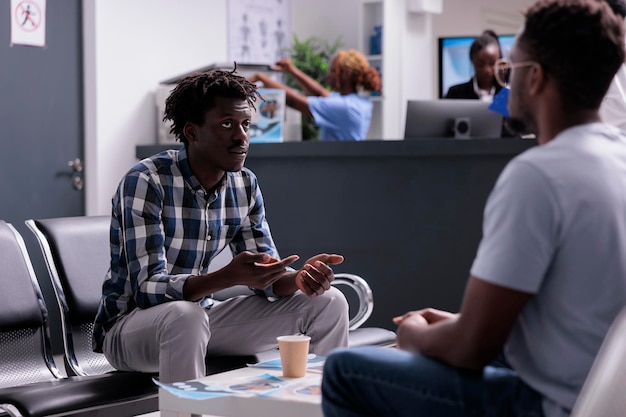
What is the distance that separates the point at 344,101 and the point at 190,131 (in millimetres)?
2603

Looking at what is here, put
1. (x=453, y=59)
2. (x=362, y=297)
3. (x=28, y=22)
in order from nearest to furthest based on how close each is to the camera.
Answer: (x=362, y=297), (x=28, y=22), (x=453, y=59)

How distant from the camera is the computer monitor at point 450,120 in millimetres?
4562

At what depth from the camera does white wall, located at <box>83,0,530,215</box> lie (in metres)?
5.02

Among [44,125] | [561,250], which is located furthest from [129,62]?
[561,250]

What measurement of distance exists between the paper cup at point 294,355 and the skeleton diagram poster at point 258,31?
4.22 metres

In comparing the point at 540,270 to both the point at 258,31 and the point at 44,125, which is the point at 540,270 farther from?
the point at 258,31

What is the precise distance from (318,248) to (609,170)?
9.96ft

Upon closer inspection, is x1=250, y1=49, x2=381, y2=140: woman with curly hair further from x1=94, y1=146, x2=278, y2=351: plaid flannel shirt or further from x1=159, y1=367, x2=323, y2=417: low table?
x1=159, y1=367, x2=323, y2=417: low table

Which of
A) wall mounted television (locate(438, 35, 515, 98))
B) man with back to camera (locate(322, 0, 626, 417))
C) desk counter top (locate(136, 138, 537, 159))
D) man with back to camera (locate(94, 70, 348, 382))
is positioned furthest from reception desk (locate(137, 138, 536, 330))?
wall mounted television (locate(438, 35, 515, 98))

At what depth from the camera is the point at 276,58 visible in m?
7.00

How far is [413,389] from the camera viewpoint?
1.57m

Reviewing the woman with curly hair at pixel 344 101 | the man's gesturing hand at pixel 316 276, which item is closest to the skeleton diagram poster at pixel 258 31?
the woman with curly hair at pixel 344 101

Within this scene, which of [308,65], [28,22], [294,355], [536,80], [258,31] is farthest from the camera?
[308,65]

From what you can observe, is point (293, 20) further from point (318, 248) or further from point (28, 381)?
point (28, 381)
